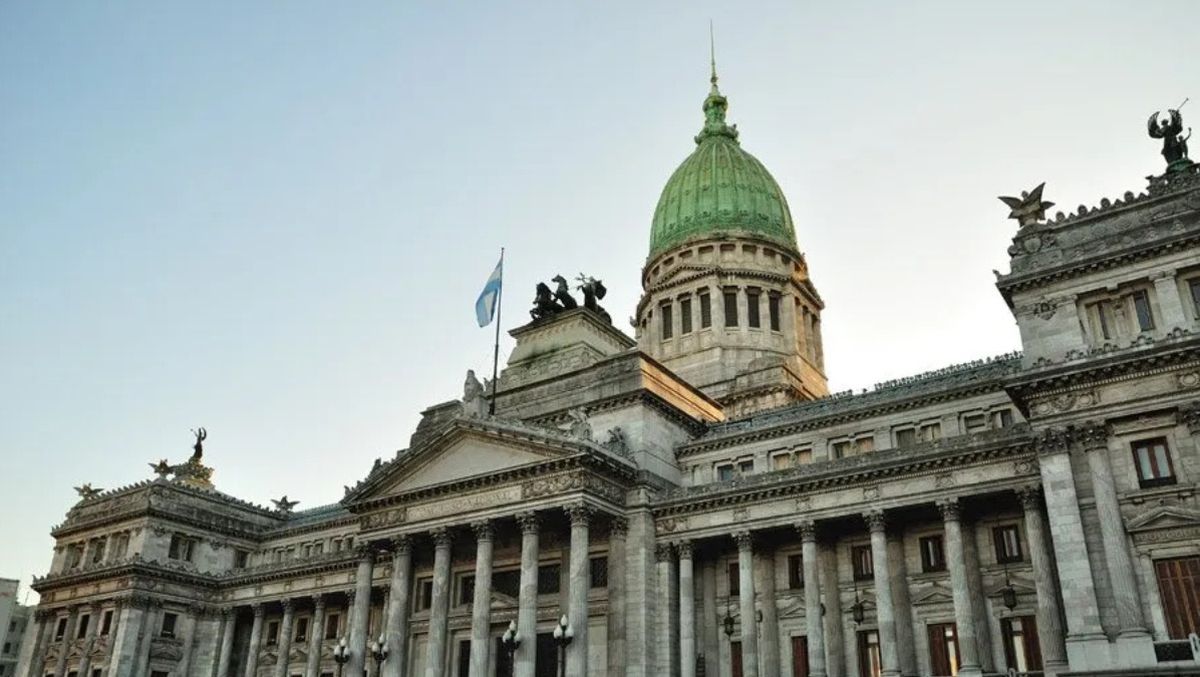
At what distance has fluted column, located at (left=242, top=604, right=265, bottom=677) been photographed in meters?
65.3

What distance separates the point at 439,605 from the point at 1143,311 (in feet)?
112

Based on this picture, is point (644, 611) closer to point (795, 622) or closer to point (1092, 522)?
point (795, 622)

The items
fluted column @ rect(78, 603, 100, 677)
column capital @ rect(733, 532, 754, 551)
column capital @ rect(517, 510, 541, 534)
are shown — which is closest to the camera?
column capital @ rect(733, 532, 754, 551)

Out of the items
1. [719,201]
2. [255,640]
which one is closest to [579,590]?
[255,640]

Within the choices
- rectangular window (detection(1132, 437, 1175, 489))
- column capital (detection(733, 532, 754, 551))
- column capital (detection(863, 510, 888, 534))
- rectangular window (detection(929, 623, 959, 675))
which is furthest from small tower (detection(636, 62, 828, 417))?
rectangular window (detection(1132, 437, 1175, 489))

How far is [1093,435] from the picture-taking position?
35.2 metres

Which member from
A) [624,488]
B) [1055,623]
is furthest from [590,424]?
[1055,623]

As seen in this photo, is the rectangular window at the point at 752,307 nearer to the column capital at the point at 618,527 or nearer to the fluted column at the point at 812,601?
the column capital at the point at 618,527

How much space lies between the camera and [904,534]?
4428 centimetres

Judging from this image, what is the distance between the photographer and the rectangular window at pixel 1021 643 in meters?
39.1

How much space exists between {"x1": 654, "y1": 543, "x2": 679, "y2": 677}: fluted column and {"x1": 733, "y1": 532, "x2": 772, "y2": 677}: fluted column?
3368 mm

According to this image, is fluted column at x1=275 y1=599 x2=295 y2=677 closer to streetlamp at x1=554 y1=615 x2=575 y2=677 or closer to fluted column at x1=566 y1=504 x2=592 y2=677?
fluted column at x1=566 y1=504 x2=592 y2=677

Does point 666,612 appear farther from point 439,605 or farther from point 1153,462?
point 1153,462

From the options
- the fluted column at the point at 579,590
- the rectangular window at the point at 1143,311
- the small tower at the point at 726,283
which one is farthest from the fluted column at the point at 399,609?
the rectangular window at the point at 1143,311
